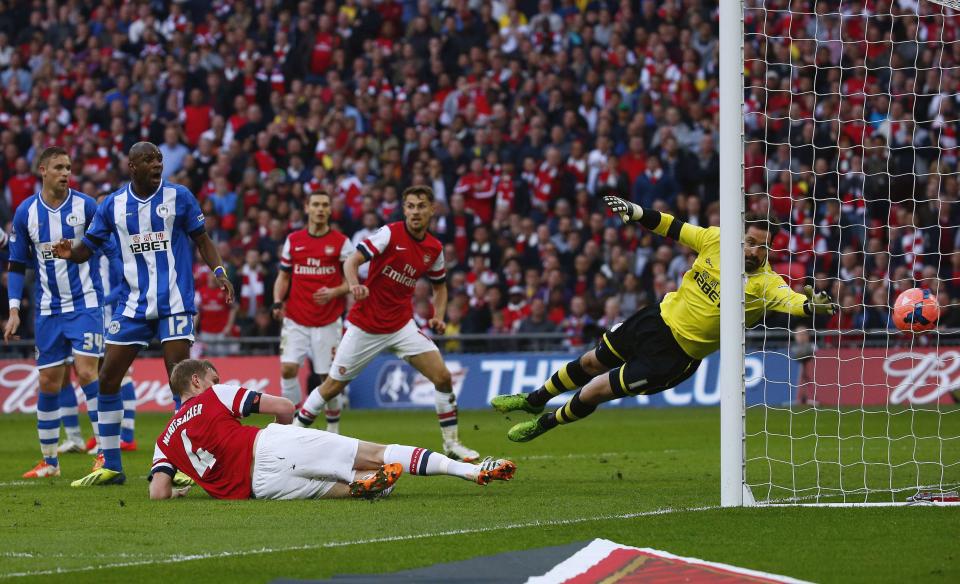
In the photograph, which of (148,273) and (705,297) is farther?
(148,273)

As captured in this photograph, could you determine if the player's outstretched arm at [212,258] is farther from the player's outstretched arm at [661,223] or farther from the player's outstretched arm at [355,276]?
the player's outstretched arm at [661,223]

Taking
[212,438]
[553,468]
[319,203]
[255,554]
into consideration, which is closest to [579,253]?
[319,203]

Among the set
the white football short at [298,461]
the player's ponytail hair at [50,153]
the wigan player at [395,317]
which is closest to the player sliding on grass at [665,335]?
the wigan player at [395,317]

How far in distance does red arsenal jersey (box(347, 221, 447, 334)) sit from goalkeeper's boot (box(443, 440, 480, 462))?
1.22m

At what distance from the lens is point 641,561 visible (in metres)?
6.55

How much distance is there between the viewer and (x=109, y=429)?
34.9 feet

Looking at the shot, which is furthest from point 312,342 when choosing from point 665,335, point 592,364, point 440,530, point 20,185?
point 20,185

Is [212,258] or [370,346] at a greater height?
[212,258]

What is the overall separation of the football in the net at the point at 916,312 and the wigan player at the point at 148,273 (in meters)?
4.86

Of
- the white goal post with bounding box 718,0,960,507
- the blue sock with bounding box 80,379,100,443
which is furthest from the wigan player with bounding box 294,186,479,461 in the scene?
the white goal post with bounding box 718,0,960,507

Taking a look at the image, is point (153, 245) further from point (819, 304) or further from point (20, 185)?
point (20, 185)

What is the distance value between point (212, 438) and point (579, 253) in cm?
1342

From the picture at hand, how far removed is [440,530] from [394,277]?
17.5 ft

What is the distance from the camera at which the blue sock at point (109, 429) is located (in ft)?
34.8
